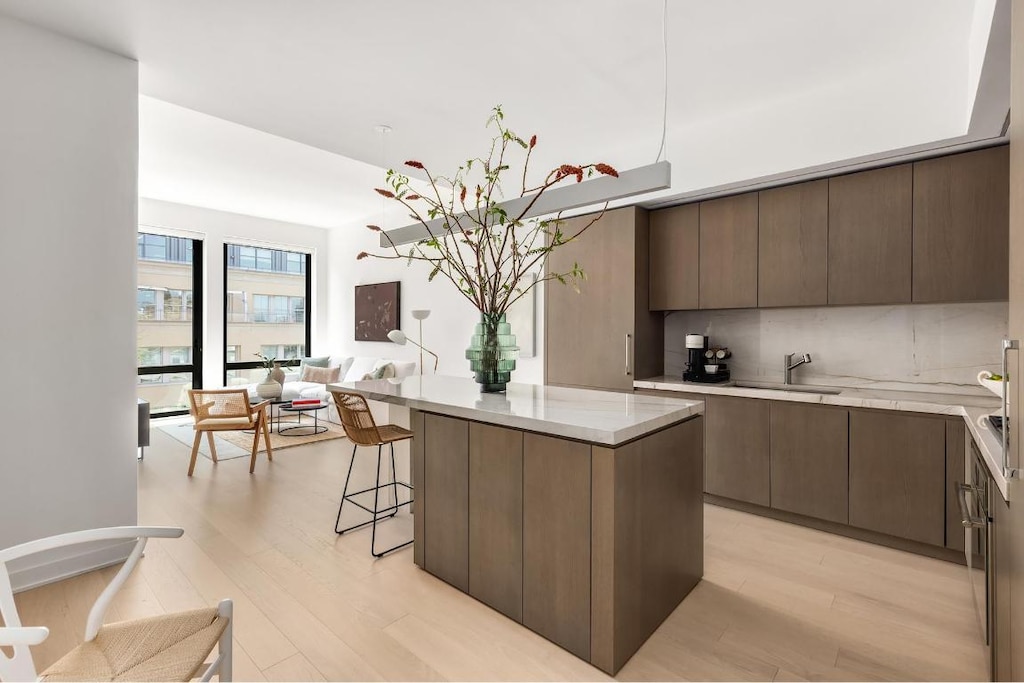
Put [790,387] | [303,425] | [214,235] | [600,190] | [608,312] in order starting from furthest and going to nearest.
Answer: [214,235]
[303,425]
[608,312]
[790,387]
[600,190]

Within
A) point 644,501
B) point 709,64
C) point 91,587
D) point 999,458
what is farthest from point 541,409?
point 91,587

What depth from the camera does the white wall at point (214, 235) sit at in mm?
6402

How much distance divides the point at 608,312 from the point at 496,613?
241 cm

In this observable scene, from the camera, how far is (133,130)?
105 inches

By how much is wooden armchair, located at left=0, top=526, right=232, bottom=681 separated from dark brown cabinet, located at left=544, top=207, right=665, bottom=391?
3.04 meters

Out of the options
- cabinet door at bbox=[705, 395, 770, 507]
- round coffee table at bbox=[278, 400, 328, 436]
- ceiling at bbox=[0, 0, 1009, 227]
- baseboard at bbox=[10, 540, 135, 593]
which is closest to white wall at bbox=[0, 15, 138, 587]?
baseboard at bbox=[10, 540, 135, 593]

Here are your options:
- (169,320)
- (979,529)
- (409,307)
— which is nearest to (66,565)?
(979,529)

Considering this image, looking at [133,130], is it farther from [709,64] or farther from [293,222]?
[293,222]

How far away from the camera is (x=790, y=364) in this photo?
3.51 m

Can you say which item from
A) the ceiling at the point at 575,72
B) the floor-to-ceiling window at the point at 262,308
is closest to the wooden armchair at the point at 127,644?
the ceiling at the point at 575,72

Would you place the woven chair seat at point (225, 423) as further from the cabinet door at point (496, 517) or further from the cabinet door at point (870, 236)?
the cabinet door at point (870, 236)

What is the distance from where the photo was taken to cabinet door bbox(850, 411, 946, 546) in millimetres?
2639

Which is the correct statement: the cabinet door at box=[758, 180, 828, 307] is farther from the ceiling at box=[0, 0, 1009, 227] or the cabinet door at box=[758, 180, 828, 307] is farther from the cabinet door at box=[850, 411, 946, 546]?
the cabinet door at box=[850, 411, 946, 546]

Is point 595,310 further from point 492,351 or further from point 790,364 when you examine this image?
point 492,351
